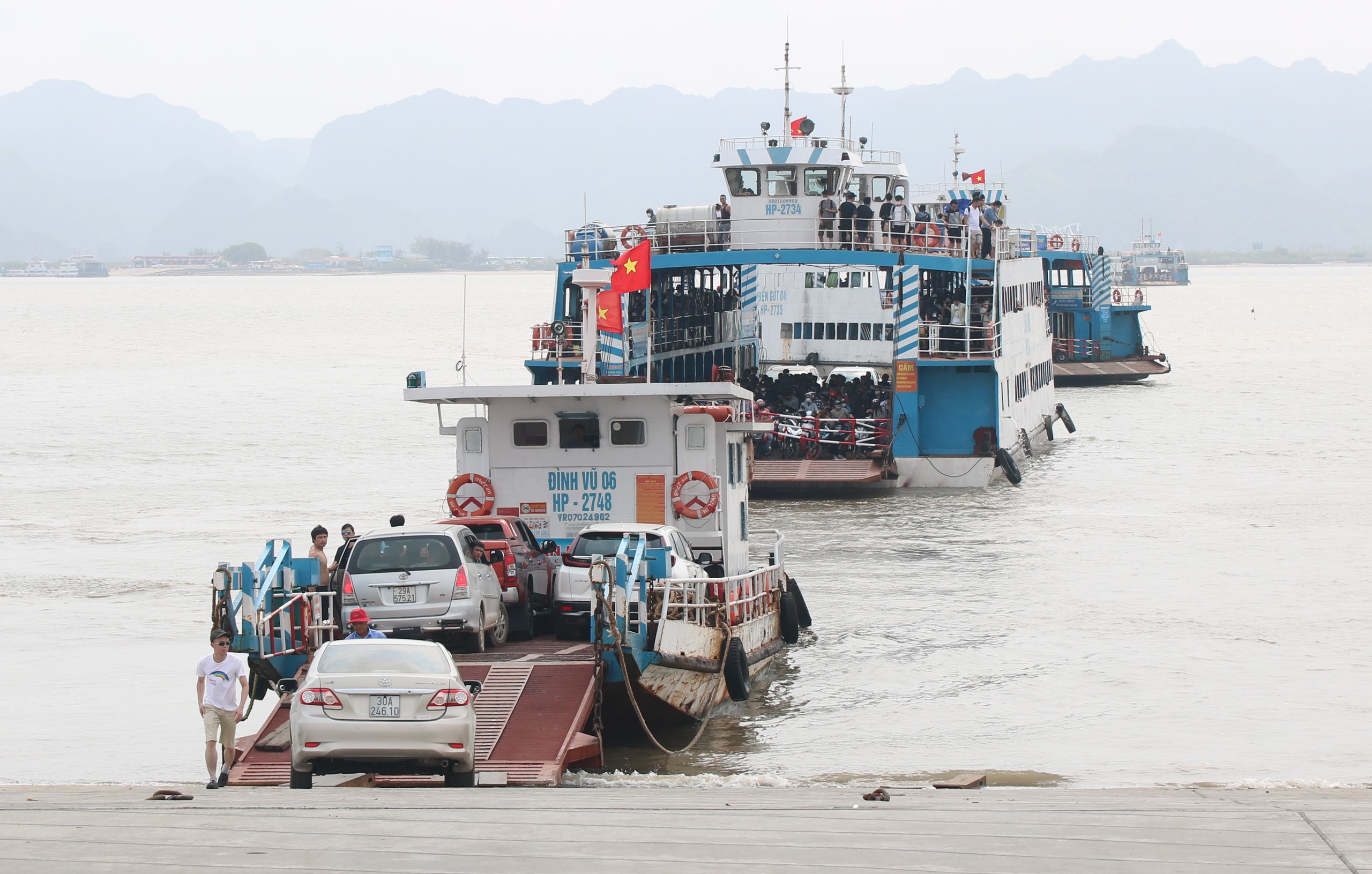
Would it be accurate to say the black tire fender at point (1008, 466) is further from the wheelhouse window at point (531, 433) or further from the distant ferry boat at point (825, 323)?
the wheelhouse window at point (531, 433)

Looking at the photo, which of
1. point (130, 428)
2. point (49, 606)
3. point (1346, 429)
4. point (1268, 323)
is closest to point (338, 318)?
point (1268, 323)

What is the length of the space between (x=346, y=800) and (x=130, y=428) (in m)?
49.3

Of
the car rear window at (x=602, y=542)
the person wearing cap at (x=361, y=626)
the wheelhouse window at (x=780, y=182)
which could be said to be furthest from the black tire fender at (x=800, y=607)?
the wheelhouse window at (x=780, y=182)

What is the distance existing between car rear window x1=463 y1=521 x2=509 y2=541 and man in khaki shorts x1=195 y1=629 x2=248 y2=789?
5262 mm

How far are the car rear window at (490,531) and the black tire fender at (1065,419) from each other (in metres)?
39.6

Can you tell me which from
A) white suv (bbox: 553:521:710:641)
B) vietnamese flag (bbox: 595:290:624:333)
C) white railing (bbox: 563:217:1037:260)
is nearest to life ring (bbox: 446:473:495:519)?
white suv (bbox: 553:521:710:641)

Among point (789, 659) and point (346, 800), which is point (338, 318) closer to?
point (789, 659)

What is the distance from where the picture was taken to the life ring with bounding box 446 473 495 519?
20094 mm

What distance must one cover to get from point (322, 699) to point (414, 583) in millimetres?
3488

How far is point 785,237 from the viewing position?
138 ft

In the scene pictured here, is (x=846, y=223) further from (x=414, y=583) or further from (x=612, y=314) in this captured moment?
(x=414, y=583)

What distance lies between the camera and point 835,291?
129 ft

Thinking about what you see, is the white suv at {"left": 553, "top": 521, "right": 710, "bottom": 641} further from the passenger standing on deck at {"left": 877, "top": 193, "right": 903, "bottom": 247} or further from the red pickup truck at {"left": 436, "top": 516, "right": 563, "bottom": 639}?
the passenger standing on deck at {"left": 877, "top": 193, "right": 903, "bottom": 247}

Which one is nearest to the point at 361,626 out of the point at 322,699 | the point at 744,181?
the point at 322,699
